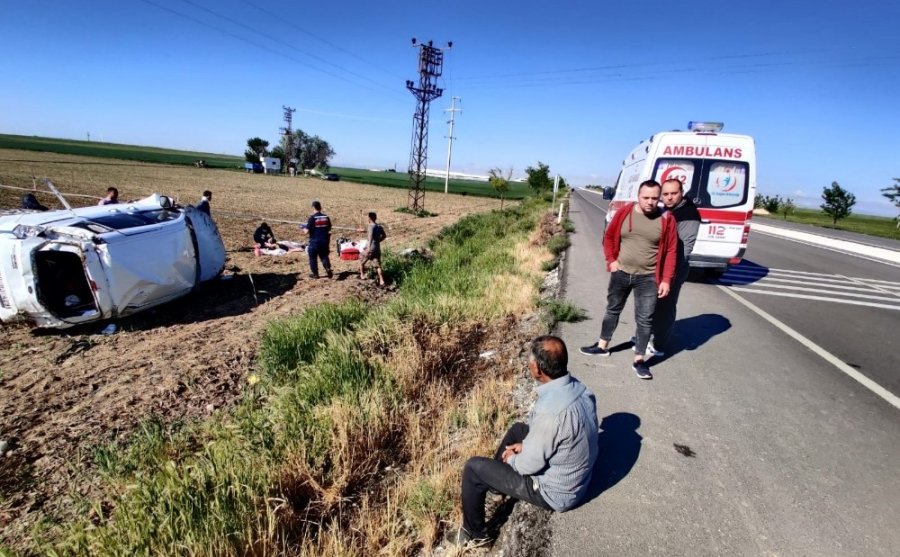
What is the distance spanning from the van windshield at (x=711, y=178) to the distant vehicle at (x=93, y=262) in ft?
A: 29.2

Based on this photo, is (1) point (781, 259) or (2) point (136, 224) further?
(1) point (781, 259)

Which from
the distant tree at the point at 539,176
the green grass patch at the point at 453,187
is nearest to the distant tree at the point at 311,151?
the green grass patch at the point at 453,187

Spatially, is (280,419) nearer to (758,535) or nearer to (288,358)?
(288,358)

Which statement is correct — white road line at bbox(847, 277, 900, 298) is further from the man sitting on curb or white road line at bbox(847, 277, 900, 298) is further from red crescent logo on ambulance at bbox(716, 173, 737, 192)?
the man sitting on curb

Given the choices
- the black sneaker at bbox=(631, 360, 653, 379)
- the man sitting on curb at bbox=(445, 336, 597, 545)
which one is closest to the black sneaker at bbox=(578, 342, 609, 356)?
the black sneaker at bbox=(631, 360, 653, 379)

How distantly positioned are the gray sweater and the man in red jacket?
7.39ft

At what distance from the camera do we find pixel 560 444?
2268mm

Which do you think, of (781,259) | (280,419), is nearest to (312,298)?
(280,419)

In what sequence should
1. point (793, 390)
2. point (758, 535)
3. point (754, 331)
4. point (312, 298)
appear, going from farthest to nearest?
point (312, 298) < point (754, 331) < point (793, 390) < point (758, 535)

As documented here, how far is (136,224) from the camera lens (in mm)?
7152

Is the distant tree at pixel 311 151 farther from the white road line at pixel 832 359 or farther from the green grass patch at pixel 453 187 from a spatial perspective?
the white road line at pixel 832 359

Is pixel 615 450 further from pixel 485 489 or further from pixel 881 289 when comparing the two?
pixel 881 289

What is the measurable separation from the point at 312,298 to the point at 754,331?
7464 mm

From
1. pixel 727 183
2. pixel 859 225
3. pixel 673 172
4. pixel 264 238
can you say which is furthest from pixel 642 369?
pixel 859 225
